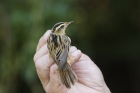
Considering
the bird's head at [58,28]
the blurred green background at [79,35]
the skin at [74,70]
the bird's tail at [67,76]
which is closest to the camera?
the bird's tail at [67,76]

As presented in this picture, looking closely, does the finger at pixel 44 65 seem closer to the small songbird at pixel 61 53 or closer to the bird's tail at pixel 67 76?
the small songbird at pixel 61 53

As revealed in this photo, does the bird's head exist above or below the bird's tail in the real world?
above

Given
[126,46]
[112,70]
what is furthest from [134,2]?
[112,70]

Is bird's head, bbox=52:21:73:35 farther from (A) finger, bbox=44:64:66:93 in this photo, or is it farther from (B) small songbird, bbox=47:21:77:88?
(A) finger, bbox=44:64:66:93

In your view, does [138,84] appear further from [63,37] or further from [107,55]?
[63,37]

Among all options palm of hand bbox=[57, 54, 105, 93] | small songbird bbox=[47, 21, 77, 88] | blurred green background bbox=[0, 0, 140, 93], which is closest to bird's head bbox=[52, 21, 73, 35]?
small songbird bbox=[47, 21, 77, 88]

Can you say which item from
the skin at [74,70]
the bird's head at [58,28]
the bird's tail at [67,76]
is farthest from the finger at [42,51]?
the bird's tail at [67,76]
